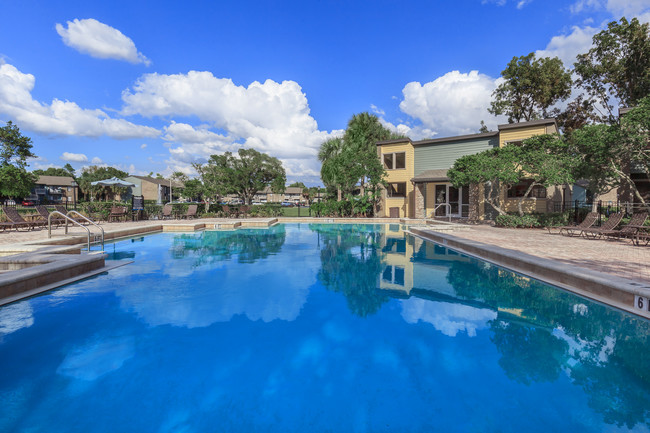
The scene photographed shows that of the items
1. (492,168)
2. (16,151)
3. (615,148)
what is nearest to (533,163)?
(492,168)

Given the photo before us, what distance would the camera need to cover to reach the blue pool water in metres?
2.73

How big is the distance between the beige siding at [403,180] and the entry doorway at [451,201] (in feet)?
6.20

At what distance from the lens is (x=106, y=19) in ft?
46.9

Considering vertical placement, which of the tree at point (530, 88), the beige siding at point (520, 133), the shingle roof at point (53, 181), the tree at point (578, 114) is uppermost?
the tree at point (530, 88)

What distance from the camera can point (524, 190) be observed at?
19.5 metres

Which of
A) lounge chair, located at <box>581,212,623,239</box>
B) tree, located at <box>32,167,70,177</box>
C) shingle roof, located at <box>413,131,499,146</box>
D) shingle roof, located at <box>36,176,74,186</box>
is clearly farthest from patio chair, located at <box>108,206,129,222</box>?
tree, located at <box>32,167,70,177</box>

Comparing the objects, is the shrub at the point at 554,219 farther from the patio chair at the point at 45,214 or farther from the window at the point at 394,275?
the patio chair at the point at 45,214

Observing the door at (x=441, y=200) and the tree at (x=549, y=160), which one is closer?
the tree at (x=549, y=160)

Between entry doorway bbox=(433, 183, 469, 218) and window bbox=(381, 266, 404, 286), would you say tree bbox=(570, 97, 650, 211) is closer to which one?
entry doorway bbox=(433, 183, 469, 218)

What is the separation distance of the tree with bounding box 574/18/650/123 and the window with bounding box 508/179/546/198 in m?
10.1

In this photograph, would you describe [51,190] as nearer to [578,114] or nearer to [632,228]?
[632,228]

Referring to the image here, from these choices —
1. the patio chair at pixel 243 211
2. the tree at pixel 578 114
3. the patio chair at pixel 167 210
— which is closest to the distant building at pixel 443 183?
the tree at pixel 578 114

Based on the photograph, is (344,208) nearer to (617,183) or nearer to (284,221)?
(284,221)

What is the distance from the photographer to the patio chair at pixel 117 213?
18.9 metres
